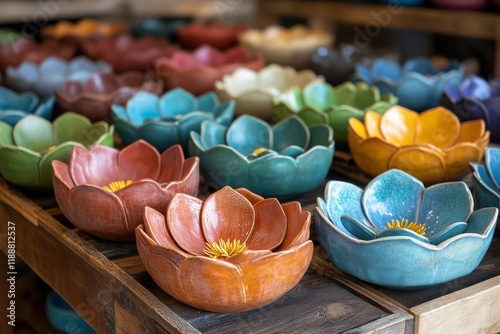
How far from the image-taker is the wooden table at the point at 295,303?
952mm

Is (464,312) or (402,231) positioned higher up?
(402,231)

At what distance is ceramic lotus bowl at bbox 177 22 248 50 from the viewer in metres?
2.96

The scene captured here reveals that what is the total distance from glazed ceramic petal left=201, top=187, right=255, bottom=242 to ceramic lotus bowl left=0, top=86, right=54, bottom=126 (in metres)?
0.76

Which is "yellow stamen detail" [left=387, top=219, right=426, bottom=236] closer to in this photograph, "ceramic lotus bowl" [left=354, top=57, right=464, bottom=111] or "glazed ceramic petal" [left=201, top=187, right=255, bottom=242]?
"glazed ceramic petal" [left=201, top=187, right=255, bottom=242]

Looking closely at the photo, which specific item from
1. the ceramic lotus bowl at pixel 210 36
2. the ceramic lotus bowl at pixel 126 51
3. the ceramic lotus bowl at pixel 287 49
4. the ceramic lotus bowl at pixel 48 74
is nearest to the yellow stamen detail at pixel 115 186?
the ceramic lotus bowl at pixel 48 74

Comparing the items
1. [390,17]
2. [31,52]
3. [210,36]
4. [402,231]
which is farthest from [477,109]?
[31,52]

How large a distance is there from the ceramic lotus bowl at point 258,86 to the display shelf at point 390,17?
85 cm

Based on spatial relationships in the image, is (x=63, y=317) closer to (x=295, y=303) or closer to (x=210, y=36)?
(x=295, y=303)

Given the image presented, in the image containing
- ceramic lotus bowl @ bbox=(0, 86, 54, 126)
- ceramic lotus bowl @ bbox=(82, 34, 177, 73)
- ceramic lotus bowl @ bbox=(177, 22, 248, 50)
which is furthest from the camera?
ceramic lotus bowl @ bbox=(177, 22, 248, 50)

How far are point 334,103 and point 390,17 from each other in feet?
4.02

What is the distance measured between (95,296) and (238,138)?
552 mm

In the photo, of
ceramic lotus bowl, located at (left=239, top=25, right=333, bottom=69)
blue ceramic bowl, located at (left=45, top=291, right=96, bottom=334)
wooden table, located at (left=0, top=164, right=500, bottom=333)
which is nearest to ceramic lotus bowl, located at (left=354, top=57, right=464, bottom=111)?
ceramic lotus bowl, located at (left=239, top=25, right=333, bottom=69)

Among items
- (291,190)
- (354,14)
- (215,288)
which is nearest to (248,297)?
(215,288)

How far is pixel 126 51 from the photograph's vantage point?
2.62 meters
